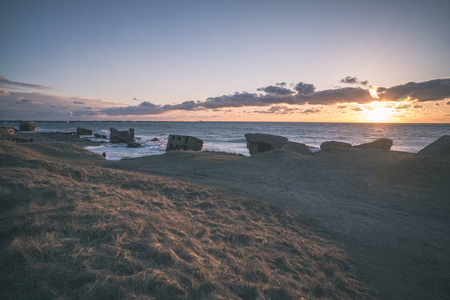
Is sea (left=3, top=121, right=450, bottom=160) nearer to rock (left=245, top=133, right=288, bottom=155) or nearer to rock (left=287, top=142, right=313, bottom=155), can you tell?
rock (left=245, top=133, right=288, bottom=155)

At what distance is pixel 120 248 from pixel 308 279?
2.98 metres

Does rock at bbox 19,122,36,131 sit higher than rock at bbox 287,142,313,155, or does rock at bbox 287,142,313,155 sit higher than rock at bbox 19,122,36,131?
rock at bbox 19,122,36,131

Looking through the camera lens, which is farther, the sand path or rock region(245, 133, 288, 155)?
rock region(245, 133, 288, 155)

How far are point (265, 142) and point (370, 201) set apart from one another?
17134 millimetres

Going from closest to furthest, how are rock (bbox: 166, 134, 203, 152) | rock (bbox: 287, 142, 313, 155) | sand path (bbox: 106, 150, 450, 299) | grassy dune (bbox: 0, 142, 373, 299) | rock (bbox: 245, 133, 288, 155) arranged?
grassy dune (bbox: 0, 142, 373, 299), sand path (bbox: 106, 150, 450, 299), rock (bbox: 287, 142, 313, 155), rock (bbox: 245, 133, 288, 155), rock (bbox: 166, 134, 203, 152)

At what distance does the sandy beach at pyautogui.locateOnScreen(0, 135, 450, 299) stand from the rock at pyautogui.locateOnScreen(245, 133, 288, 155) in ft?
49.6

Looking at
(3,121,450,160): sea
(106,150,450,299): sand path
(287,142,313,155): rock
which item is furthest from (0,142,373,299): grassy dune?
(3,121,450,160): sea

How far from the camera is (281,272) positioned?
3463mm

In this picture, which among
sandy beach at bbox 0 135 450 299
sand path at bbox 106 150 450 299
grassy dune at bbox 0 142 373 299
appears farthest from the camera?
sand path at bbox 106 150 450 299

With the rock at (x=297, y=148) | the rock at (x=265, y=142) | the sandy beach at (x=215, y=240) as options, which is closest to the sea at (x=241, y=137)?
the rock at (x=265, y=142)

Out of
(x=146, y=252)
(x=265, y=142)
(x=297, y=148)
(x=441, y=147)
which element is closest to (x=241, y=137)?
(x=265, y=142)

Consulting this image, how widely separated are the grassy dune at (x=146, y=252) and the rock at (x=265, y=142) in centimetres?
1897

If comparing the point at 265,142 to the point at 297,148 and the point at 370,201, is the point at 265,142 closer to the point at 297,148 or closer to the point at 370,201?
the point at 297,148

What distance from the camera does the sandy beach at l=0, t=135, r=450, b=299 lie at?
2.56 meters
